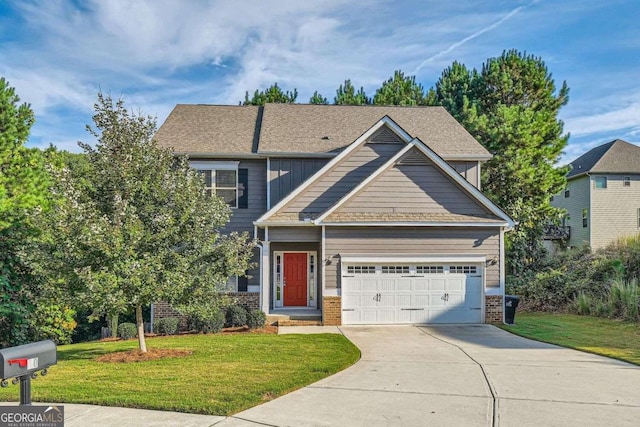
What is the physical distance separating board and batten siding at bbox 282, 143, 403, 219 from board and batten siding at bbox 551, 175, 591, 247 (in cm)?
2142

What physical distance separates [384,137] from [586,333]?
27.7ft

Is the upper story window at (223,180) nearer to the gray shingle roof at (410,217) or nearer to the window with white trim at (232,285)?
the window with white trim at (232,285)

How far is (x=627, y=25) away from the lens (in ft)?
49.0

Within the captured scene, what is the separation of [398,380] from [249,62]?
1540cm

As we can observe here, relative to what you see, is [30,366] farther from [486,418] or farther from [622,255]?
[622,255]

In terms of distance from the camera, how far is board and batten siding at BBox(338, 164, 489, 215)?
15.4 meters

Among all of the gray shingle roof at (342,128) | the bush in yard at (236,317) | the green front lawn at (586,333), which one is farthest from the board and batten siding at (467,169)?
the bush in yard at (236,317)

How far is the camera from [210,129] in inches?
727

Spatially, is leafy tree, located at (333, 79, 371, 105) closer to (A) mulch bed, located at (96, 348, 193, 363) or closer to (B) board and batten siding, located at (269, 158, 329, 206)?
(B) board and batten siding, located at (269, 158, 329, 206)

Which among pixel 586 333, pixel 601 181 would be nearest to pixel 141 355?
pixel 586 333

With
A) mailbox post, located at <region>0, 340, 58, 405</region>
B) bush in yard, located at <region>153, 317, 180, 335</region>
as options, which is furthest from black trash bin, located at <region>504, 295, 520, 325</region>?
mailbox post, located at <region>0, 340, 58, 405</region>

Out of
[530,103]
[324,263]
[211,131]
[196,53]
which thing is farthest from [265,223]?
[530,103]

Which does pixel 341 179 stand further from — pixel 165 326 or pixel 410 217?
pixel 165 326

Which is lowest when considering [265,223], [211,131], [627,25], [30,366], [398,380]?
[398,380]
